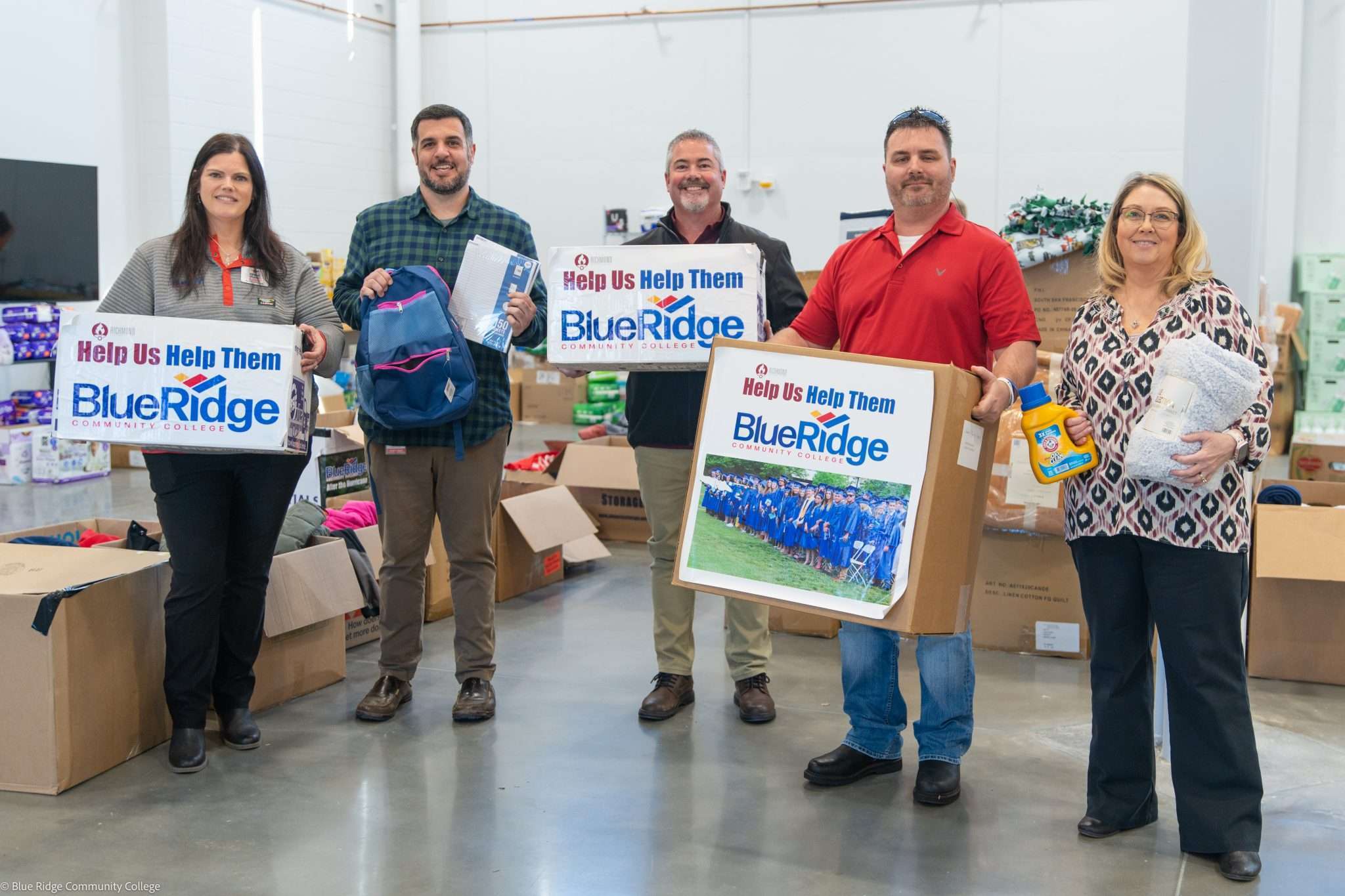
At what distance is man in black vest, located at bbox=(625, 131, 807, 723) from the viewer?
3156 millimetres

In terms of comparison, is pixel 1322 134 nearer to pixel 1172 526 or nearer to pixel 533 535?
pixel 533 535

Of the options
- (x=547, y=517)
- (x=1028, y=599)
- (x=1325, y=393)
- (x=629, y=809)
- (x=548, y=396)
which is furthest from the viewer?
(x=548, y=396)

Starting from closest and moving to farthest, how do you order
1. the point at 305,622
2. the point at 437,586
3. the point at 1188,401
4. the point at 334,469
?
the point at 1188,401
the point at 305,622
the point at 437,586
the point at 334,469

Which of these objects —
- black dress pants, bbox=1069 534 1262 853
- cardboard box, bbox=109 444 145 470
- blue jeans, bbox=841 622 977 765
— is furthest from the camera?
cardboard box, bbox=109 444 145 470

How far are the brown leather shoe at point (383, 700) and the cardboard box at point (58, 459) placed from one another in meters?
4.98

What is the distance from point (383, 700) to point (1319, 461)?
11.8ft

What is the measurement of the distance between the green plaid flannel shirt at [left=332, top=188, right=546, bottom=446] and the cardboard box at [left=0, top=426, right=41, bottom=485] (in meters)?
5.34

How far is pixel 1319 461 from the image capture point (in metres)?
4.64

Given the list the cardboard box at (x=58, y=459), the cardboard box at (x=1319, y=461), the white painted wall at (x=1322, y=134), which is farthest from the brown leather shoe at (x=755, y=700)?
the white painted wall at (x=1322, y=134)

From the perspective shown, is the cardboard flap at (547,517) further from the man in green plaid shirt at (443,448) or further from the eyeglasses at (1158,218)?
the eyeglasses at (1158,218)

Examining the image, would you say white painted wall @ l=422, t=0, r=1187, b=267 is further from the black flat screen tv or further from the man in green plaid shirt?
the man in green plaid shirt

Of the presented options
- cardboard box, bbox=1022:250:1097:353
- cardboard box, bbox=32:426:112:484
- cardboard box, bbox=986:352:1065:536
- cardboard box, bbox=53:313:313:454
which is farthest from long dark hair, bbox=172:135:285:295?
cardboard box, bbox=32:426:112:484

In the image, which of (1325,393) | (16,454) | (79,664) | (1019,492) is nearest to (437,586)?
(79,664)

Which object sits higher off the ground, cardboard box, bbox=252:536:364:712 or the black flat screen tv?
the black flat screen tv
